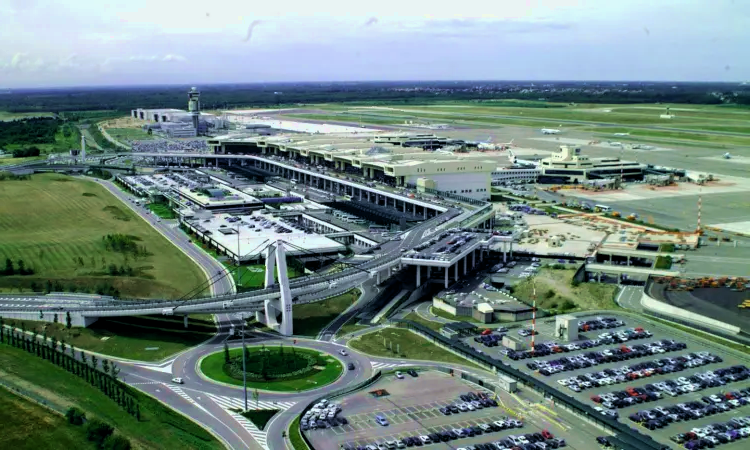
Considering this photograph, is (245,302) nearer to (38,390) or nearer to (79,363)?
(79,363)

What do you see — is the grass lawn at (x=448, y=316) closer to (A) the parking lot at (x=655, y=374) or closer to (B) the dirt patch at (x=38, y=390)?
(A) the parking lot at (x=655, y=374)

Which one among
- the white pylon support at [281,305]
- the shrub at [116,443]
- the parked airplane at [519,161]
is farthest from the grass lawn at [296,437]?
the parked airplane at [519,161]

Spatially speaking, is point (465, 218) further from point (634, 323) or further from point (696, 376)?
point (696, 376)

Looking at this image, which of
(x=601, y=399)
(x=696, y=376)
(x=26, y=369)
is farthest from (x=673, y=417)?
(x=26, y=369)

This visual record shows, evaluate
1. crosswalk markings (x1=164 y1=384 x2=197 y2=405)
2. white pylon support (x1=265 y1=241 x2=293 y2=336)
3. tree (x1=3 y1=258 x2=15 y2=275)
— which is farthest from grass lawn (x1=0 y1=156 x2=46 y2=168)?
crosswalk markings (x1=164 y1=384 x2=197 y2=405)

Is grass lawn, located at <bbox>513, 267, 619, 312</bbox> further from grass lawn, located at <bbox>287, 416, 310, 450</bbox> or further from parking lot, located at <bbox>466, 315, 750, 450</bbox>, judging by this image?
grass lawn, located at <bbox>287, 416, 310, 450</bbox>

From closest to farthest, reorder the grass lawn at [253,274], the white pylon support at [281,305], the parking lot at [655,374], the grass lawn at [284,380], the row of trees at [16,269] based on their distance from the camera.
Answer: the parking lot at [655,374], the grass lawn at [284,380], the white pylon support at [281,305], the grass lawn at [253,274], the row of trees at [16,269]
